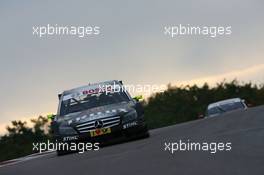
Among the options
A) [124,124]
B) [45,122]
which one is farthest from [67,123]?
[45,122]

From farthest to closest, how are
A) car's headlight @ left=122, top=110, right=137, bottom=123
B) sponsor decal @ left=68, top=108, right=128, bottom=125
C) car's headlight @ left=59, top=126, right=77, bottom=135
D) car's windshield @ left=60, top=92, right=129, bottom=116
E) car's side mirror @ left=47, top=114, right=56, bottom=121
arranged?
car's side mirror @ left=47, top=114, right=56, bottom=121
car's windshield @ left=60, top=92, right=129, bottom=116
car's headlight @ left=122, top=110, right=137, bottom=123
sponsor decal @ left=68, top=108, right=128, bottom=125
car's headlight @ left=59, top=126, right=77, bottom=135

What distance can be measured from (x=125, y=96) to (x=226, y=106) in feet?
46.6

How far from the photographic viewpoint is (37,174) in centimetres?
1141

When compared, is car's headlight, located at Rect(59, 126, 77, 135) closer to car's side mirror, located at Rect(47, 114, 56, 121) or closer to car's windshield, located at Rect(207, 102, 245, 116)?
car's side mirror, located at Rect(47, 114, 56, 121)

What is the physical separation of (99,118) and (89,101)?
132 centimetres

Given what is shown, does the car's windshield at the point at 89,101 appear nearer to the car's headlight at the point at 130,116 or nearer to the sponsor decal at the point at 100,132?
the car's headlight at the point at 130,116

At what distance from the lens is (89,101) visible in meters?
18.5

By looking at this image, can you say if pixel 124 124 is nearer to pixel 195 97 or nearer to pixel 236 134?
pixel 236 134

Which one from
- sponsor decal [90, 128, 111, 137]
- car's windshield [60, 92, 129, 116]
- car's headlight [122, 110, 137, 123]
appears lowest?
sponsor decal [90, 128, 111, 137]

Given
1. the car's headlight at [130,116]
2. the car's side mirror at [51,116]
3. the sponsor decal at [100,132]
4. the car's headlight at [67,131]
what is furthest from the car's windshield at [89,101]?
the sponsor decal at [100,132]

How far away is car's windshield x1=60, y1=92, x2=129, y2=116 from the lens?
18.3m

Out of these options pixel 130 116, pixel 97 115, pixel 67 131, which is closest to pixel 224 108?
pixel 130 116

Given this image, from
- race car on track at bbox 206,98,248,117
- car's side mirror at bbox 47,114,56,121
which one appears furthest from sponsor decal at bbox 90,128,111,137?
race car on track at bbox 206,98,248,117

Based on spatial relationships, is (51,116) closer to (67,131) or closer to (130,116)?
(67,131)
